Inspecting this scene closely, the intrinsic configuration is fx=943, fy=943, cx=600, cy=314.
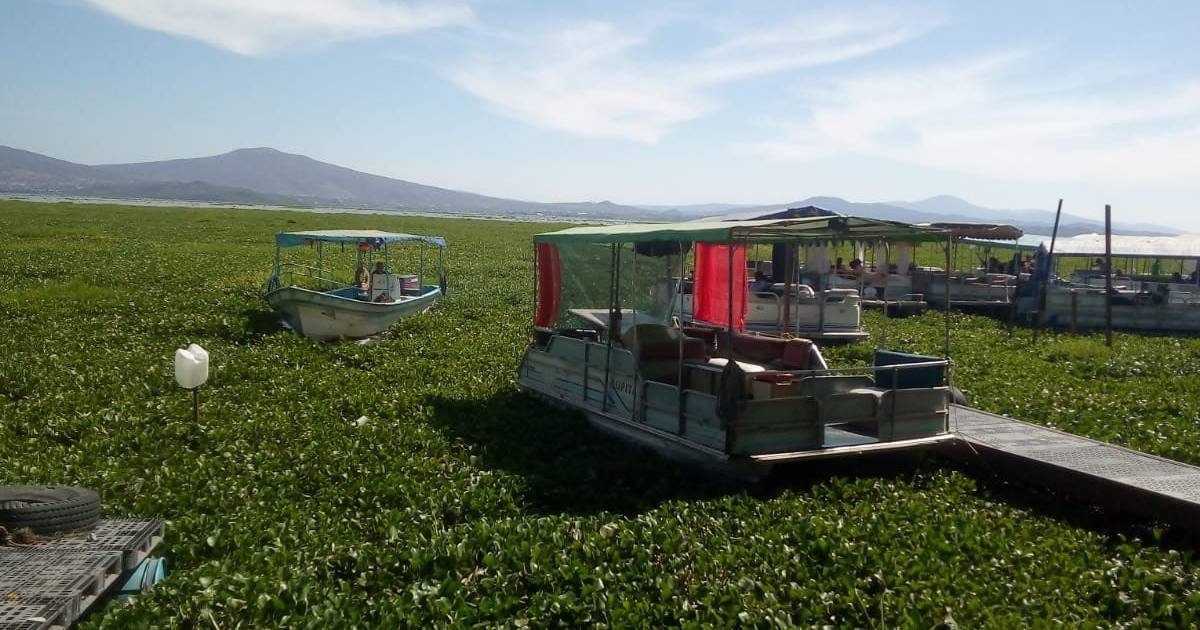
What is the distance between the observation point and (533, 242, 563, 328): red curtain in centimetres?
1364

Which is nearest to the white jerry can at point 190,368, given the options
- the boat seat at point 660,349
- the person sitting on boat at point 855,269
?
the boat seat at point 660,349

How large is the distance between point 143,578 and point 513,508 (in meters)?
3.19

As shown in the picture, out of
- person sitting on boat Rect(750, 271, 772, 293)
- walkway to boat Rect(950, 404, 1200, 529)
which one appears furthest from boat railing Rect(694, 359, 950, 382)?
person sitting on boat Rect(750, 271, 772, 293)

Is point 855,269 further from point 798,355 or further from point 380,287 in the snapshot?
point 798,355

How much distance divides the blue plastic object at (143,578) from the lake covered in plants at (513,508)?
182 mm

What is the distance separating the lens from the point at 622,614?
6379 mm

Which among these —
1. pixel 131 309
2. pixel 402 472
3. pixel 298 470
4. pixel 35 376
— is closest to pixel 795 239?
pixel 402 472

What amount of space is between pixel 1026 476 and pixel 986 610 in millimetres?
3406

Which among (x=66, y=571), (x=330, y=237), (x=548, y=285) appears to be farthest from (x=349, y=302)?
(x=66, y=571)

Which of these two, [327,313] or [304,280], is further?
[304,280]

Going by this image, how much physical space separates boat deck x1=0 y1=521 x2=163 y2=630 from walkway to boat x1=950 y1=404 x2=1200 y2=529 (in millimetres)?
7867

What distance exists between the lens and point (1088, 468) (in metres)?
9.00

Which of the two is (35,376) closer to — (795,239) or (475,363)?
(475,363)

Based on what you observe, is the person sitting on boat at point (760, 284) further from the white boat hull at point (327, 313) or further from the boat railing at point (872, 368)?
the boat railing at point (872, 368)
